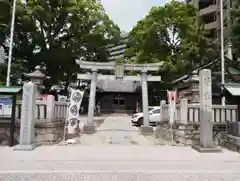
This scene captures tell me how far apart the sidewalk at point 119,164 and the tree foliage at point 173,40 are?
63.7ft

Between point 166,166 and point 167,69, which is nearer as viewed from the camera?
point 166,166

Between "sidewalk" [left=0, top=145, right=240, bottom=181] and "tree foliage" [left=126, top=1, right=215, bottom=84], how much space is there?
1942 centimetres

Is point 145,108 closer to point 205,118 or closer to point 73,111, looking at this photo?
point 73,111

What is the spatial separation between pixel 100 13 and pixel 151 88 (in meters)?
12.1

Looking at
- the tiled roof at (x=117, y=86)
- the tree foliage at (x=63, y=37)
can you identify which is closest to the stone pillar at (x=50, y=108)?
the tree foliage at (x=63, y=37)

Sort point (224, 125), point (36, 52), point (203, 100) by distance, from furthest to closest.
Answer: point (36, 52)
point (224, 125)
point (203, 100)

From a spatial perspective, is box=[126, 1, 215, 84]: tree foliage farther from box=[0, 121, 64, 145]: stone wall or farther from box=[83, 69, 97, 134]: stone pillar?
box=[0, 121, 64, 145]: stone wall

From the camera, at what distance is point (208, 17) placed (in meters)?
45.0

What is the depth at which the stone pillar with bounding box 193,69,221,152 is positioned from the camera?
403 inches

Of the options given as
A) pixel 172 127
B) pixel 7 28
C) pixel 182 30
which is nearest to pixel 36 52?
pixel 7 28

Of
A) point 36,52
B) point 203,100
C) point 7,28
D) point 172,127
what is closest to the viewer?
point 203,100

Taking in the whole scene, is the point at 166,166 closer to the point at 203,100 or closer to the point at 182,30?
the point at 203,100

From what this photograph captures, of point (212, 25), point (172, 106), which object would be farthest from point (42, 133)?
point (212, 25)

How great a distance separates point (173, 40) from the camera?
32.8m
